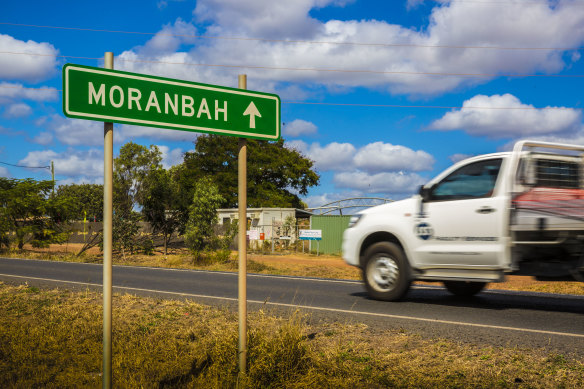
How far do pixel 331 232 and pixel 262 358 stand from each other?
33731mm

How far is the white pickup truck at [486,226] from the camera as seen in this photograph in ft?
26.6

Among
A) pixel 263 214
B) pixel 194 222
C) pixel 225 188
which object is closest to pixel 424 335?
pixel 194 222

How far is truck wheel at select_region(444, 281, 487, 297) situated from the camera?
1042 centimetres

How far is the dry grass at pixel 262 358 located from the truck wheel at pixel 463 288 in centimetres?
379

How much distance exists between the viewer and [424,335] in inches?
272

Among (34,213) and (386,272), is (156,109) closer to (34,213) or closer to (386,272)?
(386,272)

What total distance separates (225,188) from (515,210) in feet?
158

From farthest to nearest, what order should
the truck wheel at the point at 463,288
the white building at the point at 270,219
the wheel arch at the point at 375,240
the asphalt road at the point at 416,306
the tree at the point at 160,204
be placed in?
the white building at the point at 270,219, the tree at the point at 160,204, the truck wheel at the point at 463,288, the wheel arch at the point at 375,240, the asphalt road at the point at 416,306

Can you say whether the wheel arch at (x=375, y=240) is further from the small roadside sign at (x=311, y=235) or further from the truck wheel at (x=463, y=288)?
the small roadside sign at (x=311, y=235)

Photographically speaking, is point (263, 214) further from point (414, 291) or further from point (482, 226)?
point (482, 226)

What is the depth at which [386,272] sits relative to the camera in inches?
384

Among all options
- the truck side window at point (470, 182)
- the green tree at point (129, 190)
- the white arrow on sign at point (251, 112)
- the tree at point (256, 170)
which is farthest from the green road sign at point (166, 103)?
the tree at point (256, 170)

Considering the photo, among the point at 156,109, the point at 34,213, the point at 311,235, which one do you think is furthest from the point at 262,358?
the point at 34,213

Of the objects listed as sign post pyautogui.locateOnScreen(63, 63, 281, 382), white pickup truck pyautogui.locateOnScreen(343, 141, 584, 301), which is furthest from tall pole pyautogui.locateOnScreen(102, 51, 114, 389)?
white pickup truck pyautogui.locateOnScreen(343, 141, 584, 301)
